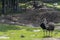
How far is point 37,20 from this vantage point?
54.3m

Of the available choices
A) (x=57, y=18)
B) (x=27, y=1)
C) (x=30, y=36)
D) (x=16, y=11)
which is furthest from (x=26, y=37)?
(x=27, y=1)

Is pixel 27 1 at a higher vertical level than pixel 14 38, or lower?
lower

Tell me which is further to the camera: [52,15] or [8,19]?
[52,15]

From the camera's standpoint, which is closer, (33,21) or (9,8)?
(33,21)

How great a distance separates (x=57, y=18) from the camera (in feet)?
188

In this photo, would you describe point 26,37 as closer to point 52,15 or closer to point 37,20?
point 37,20

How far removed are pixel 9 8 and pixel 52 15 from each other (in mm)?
19378

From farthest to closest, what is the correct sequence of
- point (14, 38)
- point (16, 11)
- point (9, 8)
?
point (9, 8) → point (16, 11) → point (14, 38)

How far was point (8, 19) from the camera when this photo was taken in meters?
54.2

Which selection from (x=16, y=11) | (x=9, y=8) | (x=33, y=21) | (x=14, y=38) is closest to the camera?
(x=14, y=38)

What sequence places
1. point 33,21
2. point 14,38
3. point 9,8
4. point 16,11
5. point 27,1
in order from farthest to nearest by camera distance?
point 27,1
point 9,8
point 16,11
point 33,21
point 14,38

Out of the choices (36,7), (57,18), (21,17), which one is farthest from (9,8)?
(57,18)

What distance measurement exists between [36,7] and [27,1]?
20.1m

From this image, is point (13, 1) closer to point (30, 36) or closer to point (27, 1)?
point (27, 1)
